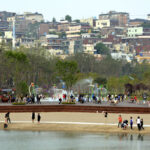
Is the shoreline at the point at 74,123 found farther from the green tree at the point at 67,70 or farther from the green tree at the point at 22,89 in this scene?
the green tree at the point at 67,70

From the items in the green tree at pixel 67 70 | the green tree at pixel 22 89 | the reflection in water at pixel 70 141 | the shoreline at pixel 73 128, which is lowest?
the reflection in water at pixel 70 141

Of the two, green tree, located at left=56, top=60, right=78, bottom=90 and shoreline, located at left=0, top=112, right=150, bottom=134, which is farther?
green tree, located at left=56, top=60, right=78, bottom=90

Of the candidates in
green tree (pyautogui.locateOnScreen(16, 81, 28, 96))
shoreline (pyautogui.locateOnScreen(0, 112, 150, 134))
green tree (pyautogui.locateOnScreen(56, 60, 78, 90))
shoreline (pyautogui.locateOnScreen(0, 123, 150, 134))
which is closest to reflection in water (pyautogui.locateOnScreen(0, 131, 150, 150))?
shoreline (pyautogui.locateOnScreen(0, 123, 150, 134))

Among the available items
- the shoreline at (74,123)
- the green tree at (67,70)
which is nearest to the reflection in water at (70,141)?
the shoreline at (74,123)

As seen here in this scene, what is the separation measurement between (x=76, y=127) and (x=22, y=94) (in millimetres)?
25754

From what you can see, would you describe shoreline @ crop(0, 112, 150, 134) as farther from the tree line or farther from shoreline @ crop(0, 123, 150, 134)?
the tree line

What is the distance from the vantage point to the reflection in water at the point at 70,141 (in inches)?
1565

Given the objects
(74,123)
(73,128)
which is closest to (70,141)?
(73,128)

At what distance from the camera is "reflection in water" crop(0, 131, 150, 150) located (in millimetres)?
39750

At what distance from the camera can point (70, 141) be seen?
138ft

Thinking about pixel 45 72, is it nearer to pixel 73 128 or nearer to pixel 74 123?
pixel 74 123

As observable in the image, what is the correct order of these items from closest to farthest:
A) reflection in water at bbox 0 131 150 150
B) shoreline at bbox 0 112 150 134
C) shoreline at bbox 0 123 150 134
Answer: reflection in water at bbox 0 131 150 150
shoreline at bbox 0 123 150 134
shoreline at bbox 0 112 150 134

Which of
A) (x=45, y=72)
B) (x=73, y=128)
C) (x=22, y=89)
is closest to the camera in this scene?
(x=73, y=128)

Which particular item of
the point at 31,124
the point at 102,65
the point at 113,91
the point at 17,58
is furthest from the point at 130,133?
the point at 102,65
